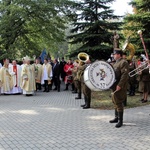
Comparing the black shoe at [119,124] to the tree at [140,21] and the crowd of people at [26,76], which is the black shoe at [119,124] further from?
the tree at [140,21]

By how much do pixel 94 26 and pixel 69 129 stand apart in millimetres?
11449

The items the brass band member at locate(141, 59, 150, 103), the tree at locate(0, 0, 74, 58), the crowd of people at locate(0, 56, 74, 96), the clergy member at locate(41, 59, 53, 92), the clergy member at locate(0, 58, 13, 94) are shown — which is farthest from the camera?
the tree at locate(0, 0, 74, 58)

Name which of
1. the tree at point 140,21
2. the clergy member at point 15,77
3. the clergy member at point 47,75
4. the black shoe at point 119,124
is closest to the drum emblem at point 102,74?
the black shoe at point 119,124

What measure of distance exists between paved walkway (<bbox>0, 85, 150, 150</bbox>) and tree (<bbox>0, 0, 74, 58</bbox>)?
33.0 ft

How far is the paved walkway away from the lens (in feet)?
20.5

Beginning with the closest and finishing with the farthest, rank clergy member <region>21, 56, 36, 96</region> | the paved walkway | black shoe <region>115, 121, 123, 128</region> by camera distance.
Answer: the paved walkway < black shoe <region>115, 121, 123, 128</region> < clergy member <region>21, 56, 36, 96</region>

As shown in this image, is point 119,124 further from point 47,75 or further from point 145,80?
point 47,75

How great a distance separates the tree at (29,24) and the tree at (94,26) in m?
1.89

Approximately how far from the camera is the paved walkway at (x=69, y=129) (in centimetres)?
625

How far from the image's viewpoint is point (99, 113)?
386 inches

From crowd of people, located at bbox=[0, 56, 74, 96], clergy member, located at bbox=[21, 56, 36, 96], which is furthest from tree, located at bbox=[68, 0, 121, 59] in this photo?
clergy member, located at bbox=[21, 56, 36, 96]

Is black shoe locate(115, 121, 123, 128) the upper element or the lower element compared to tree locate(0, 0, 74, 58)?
lower

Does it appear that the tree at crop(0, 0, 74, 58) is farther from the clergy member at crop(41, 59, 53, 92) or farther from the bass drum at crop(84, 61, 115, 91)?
the bass drum at crop(84, 61, 115, 91)

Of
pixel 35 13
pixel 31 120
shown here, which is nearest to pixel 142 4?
pixel 35 13
